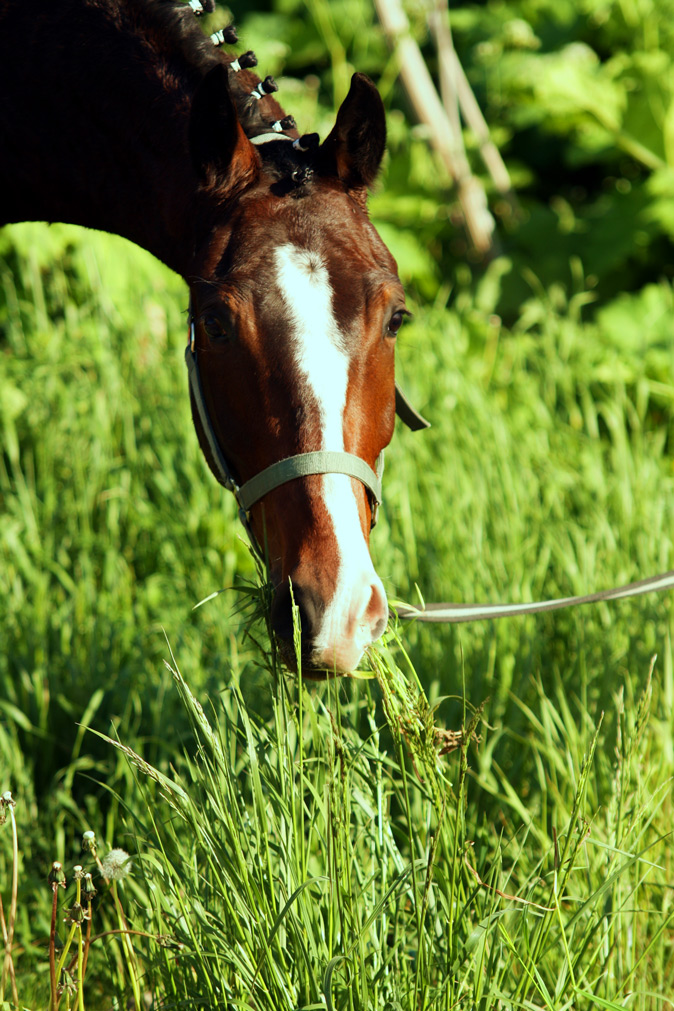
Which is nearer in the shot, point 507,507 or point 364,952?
point 364,952

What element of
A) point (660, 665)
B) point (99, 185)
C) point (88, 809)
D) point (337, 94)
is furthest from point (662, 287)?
point (88, 809)

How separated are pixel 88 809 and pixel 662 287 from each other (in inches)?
163

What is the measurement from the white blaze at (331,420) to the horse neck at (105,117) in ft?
1.22

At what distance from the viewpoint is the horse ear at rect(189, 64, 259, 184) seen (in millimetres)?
1808

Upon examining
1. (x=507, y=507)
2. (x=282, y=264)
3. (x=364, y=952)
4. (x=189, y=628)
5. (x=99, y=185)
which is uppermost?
(x=99, y=185)

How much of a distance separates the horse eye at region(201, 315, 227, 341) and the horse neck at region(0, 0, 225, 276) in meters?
0.23

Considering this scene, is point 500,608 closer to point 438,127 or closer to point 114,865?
point 114,865

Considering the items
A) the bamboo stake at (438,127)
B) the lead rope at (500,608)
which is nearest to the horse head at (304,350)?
the lead rope at (500,608)

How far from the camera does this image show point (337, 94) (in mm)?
5727

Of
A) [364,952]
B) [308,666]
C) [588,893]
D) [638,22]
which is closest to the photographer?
[364,952]

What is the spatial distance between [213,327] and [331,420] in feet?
1.23

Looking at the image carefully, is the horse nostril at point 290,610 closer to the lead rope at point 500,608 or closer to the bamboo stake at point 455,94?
the lead rope at point 500,608

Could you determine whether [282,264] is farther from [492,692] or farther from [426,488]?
[426,488]

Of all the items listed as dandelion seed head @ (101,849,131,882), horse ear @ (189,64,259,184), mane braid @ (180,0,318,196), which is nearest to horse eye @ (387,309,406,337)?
mane braid @ (180,0,318,196)
